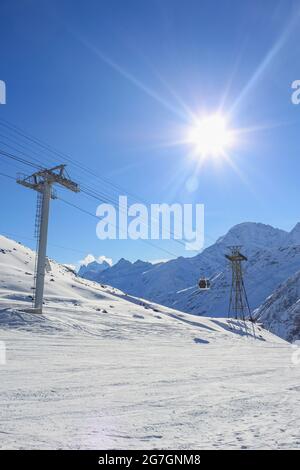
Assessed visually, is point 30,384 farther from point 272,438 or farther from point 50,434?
point 272,438

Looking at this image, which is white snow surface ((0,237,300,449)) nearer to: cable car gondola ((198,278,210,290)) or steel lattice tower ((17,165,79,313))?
steel lattice tower ((17,165,79,313))

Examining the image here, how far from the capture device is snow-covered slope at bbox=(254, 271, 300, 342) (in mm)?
154587

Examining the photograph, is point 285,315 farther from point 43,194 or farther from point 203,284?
point 43,194

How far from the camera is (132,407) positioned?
7.20 metres

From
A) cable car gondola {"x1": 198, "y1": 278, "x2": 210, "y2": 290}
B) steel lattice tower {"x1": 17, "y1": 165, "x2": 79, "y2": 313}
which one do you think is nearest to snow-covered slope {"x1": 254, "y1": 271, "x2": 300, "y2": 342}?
cable car gondola {"x1": 198, "y1": 278, "x2": 210, "y2": 290}

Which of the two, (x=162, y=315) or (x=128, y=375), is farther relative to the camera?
(x=162, y=315)

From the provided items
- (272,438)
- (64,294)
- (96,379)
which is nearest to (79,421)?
(272,438)

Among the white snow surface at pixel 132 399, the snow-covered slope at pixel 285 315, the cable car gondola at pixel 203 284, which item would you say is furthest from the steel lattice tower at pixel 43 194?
the snow-covered slope at pixel 285 315

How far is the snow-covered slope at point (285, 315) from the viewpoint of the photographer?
15459 centimetres

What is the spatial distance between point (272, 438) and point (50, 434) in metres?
2.92
